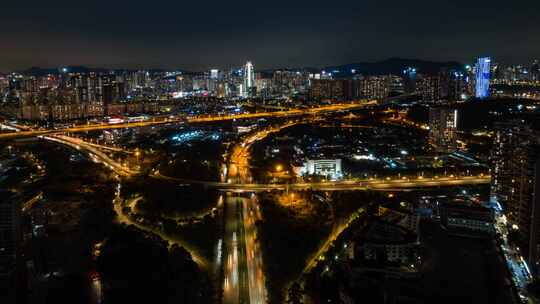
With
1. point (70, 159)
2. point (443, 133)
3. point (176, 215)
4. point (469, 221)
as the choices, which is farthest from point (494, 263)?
point (70, 159)

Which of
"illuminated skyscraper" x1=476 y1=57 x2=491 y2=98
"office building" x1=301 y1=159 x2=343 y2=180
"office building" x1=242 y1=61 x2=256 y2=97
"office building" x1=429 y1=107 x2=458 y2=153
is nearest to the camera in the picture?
"office building" x1=301 y1=159 x2=343 y2=180

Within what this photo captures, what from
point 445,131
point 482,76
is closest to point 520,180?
point 445,131

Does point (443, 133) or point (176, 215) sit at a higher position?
point (443, 133)

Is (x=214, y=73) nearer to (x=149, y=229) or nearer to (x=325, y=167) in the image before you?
(x=325, y=167)

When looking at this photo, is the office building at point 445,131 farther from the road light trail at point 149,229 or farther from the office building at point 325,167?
the road light trail at point 149,229

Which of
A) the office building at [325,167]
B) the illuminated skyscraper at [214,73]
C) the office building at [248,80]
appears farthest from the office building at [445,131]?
the illuminated skyscraper at [214,73]

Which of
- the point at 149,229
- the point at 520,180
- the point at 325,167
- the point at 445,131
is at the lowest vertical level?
the point at 149,229

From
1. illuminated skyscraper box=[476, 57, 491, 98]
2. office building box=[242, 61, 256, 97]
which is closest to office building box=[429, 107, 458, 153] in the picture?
illuminated skyscraper box=[476, 57, 491, 98]

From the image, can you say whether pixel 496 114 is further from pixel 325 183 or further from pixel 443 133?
pixel 325 183

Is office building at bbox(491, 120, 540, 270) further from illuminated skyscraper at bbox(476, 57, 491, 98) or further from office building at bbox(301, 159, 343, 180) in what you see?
illuminated skyscraper at bbox(476, 57, 491, 98)
